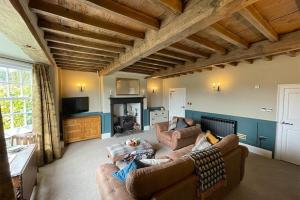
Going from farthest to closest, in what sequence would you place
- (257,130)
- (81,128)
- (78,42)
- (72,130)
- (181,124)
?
(81,128) < (72,130) < (181,124) < (257,130) < (78,42)

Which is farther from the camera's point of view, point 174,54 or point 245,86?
point 245,86

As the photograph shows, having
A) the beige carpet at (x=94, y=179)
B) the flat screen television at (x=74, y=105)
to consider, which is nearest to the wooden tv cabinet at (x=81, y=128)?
the flat screen television at (x=74, y=105)

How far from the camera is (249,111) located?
420cm

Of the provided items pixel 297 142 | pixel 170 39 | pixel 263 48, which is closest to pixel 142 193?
pixel 170 39

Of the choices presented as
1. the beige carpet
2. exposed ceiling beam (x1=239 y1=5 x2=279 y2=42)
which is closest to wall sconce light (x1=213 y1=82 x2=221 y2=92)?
the beige carpet

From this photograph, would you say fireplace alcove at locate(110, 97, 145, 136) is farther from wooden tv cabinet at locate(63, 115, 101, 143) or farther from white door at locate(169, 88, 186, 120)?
white door at locate(169, 88, 186, 120)

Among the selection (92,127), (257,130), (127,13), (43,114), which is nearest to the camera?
→ (127,13)

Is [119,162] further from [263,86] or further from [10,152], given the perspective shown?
[263,86]

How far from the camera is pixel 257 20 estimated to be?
1.82 m

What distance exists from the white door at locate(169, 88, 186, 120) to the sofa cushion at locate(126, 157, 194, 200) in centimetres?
465

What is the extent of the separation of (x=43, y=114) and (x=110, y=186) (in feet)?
8.93

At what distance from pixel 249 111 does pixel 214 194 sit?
→ 10.1 feet

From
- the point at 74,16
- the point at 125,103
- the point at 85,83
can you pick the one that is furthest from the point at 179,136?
the point at 85,83

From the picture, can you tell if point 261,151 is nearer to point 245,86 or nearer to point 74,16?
point 245,86
